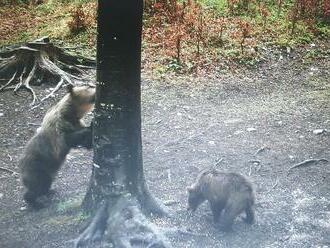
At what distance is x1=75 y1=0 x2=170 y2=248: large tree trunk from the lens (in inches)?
217

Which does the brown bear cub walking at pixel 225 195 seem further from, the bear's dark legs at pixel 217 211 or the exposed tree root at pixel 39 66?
the exposed tree root at pixel 39 66

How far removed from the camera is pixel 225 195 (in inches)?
245

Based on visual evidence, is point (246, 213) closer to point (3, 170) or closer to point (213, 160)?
point (213, 160)

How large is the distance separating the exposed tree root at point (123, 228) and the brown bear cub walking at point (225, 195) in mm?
792

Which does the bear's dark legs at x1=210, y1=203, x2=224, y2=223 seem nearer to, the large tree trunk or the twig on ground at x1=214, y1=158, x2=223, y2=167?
the large tree trunk

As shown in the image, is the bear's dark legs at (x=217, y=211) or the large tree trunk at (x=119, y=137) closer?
the large tree trunk at (x=119, y=137)

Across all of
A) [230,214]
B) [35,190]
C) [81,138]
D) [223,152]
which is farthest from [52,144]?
[223,152]

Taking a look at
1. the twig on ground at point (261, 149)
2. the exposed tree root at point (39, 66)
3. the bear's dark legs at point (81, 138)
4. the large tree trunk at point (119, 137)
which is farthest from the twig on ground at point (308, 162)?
the exposed tree root at point (39, 66)

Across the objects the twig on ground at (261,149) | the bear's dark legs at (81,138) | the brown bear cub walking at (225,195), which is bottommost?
the twig on ground at (261,149)

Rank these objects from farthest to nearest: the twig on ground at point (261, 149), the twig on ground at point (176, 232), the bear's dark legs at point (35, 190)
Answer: the twig on ground at point (261, 149) < the bear's dark legs at point (35, 190) < the twig on ground at point (176, 232)

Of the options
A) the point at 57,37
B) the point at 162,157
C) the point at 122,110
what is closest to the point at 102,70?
the point at 122,110

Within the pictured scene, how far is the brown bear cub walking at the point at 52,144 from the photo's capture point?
6.66 metres

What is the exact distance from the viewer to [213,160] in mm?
8016

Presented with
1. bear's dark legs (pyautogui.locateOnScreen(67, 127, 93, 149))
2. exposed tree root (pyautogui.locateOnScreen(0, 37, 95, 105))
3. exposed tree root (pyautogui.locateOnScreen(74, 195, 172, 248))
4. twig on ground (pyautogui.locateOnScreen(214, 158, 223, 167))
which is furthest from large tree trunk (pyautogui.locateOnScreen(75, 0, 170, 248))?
exposed tree root (pyautogui.locateOnScreen(0, 37, 95, 105))
